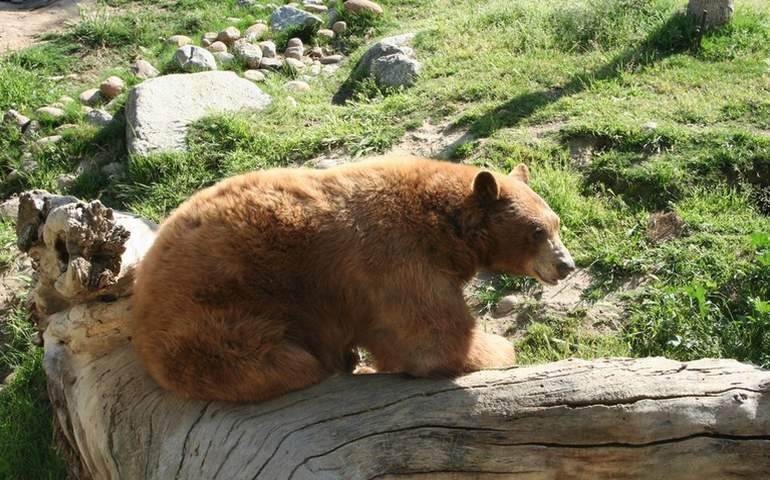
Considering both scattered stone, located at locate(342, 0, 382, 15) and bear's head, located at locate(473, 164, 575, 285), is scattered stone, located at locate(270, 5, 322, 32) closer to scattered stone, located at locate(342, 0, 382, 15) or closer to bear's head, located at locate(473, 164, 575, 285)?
scattered stone, located at locate(342, 0, 382, 15)

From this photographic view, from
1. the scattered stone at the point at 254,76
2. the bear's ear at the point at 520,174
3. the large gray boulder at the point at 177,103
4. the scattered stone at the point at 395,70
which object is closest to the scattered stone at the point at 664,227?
the bear's ear at the point at 520,174

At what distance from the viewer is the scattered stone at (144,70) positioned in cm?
1120

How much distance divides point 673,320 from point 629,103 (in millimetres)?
3510

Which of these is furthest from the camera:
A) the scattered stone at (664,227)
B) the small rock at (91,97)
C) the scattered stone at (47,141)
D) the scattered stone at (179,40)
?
the scattered stone at (179,40)

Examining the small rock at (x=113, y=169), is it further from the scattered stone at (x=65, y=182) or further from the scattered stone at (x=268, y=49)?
the scattered stone at (x=268, y=49)

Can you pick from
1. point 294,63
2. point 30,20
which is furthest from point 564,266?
point 30,20

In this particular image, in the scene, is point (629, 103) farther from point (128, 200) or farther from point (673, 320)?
point (128, 200)

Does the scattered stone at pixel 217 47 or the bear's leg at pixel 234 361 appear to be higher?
the bear's leg at pixel 234 361

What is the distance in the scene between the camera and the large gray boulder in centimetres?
910

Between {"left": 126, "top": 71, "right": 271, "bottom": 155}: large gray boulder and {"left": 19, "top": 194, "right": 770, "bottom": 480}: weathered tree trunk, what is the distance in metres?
4.78

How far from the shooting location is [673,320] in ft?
19.5

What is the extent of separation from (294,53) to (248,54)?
0.77 metres

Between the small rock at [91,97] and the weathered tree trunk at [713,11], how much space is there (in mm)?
7806

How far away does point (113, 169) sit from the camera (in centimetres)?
918
